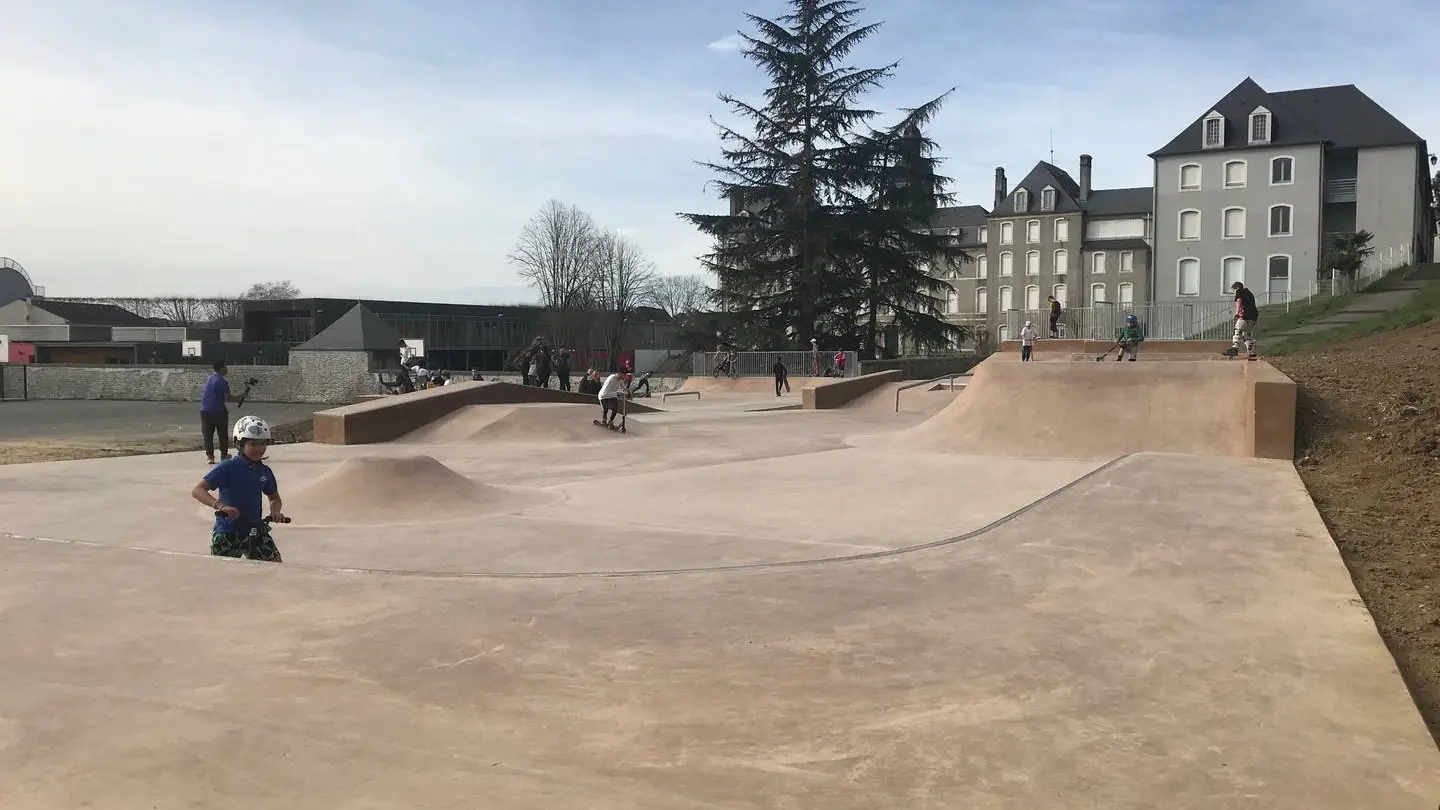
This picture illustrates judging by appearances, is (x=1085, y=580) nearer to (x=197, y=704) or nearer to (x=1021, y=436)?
(x=197, y=704)

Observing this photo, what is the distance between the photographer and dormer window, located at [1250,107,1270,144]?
51.9m

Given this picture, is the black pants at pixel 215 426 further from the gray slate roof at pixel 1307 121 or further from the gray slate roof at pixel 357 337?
the gray slate roof at pixel 1307 121

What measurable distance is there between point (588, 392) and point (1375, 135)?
4517 centimetres

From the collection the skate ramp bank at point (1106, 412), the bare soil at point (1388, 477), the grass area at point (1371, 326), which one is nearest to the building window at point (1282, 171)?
the grass area at point (1371, 326)

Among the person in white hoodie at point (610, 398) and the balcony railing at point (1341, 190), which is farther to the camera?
the balcony railing at point (1341, 190)

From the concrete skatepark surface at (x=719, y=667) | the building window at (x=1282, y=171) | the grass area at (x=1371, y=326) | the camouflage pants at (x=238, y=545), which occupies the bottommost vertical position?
the concrete skatepark surface at (x=719, y=667)

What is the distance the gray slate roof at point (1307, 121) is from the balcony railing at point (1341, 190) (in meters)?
1.79

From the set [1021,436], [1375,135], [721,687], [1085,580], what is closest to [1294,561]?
[1085,580]

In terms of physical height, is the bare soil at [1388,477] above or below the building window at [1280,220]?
below

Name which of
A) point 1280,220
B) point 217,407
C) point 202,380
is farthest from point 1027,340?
point 202,380

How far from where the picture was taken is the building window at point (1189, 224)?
53781 millimetres

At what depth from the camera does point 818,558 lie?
25.0 feet

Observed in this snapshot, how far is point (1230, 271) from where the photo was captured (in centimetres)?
5331

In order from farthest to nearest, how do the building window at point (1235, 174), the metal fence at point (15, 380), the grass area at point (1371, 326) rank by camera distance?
the building window at point (1235, 174) → the metal fence at point (15, 380) → the grass area at point (1371, 326)
